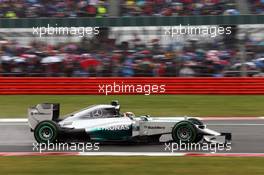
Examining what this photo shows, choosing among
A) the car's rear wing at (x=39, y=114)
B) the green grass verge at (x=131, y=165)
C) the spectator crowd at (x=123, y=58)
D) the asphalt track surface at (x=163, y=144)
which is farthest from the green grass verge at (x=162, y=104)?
the green grass verge at (x=131, y=165)

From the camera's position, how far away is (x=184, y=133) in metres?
10.9

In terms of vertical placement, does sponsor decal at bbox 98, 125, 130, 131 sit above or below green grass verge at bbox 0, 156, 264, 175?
above

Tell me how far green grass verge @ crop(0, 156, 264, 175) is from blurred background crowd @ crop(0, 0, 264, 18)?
12.6m

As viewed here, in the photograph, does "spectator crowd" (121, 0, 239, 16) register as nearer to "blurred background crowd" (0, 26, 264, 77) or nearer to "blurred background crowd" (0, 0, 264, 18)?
"blurred background crowd" (0, 0, 264, 18)

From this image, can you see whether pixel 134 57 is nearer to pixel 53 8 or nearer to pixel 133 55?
pixel 133 55

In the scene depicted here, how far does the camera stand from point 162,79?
744 inches

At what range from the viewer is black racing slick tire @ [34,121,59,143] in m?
11.1

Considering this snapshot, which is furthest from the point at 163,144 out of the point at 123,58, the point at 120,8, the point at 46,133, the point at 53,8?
the point at 53,8

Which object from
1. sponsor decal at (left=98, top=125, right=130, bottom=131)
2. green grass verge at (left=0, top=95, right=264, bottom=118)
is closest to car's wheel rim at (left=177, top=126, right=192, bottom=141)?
sponsor decal at (left=98, top=125, right=130, bottom=131)

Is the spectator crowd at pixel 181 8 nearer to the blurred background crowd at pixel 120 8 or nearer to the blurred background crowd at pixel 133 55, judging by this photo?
the blurred background crowd at pixel 120 8

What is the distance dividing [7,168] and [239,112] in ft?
29.3

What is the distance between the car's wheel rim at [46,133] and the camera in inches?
438

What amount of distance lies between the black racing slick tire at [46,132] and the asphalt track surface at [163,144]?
0.94ft

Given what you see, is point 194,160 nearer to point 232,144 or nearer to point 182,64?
point 232,144
